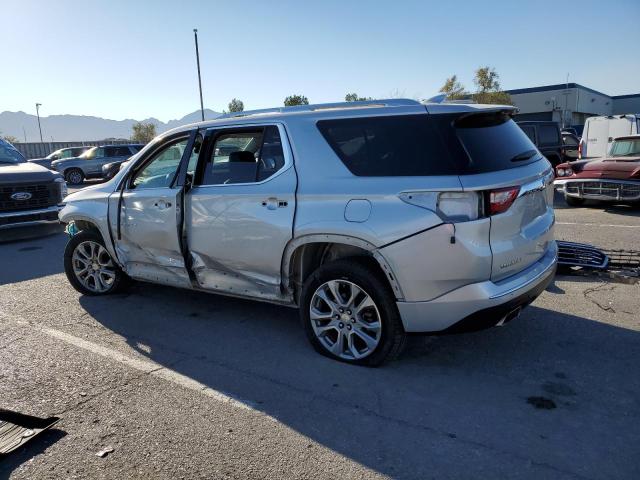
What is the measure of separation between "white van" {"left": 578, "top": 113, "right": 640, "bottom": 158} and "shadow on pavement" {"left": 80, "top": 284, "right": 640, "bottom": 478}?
1354 centimetres

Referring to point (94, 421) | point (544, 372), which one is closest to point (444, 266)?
point (544, 372)

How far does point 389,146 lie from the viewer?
3.55 metres

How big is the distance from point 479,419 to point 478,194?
1381 mm

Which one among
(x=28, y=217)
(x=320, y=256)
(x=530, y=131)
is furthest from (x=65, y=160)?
(x=320, y=256)

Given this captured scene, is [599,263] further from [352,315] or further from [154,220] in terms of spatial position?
[154,220]

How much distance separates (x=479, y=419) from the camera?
3.05 m

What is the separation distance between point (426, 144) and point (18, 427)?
10.3 ft

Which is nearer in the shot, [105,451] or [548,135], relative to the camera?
[105,451]

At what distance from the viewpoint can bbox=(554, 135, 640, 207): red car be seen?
10070 millimetres

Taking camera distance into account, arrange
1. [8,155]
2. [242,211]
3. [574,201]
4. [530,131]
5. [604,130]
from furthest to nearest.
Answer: [604,130] < [530,131] < [574,201] < [8,155] < [242,211]

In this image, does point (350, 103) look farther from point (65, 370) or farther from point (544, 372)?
point (65, 370)

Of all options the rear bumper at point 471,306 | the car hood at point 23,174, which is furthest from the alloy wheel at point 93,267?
the car hood at point 23,174

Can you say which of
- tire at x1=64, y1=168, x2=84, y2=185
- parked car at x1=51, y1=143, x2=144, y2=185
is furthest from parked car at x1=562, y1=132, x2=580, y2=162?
tire at x1=64, y1=168, x2=84, y2=185

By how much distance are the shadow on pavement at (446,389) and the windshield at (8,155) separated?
702 cm
